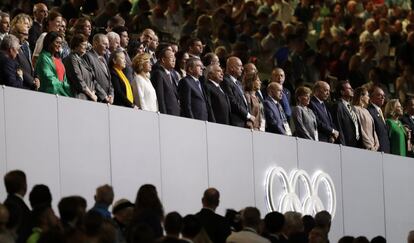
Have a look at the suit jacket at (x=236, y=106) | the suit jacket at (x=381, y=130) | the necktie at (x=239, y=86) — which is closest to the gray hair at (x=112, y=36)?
the suit jacket at (x=236, y=106)

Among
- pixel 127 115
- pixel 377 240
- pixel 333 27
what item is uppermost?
pixel 333 27

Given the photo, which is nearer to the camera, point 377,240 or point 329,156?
point 377,240

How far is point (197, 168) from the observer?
1692cm

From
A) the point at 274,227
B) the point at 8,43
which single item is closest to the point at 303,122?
the point at 8,43

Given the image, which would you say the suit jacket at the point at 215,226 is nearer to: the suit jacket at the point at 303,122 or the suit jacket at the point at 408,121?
the suit jacket at the point at 303,122

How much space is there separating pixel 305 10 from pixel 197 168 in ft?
36.0

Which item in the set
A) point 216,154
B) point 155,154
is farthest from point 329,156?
point 155,154

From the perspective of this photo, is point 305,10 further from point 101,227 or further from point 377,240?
point 101,227

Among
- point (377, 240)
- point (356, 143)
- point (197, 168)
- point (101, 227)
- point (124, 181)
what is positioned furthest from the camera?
point (356, 143)

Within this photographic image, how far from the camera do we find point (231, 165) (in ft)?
57.5

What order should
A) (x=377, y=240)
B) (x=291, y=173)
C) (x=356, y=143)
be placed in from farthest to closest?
1. (x=356, y=143)
2. (x=291, y=173)
3. (x=377, y=240)

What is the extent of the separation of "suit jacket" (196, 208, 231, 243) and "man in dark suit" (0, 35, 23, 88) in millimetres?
2748

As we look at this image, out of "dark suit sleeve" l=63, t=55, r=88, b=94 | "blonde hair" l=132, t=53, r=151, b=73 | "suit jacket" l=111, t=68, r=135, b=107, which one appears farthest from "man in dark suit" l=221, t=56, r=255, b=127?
"dark suit sleeve" l=63, t=55, r=88, b=94

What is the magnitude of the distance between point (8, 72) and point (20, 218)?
12.1 ft
